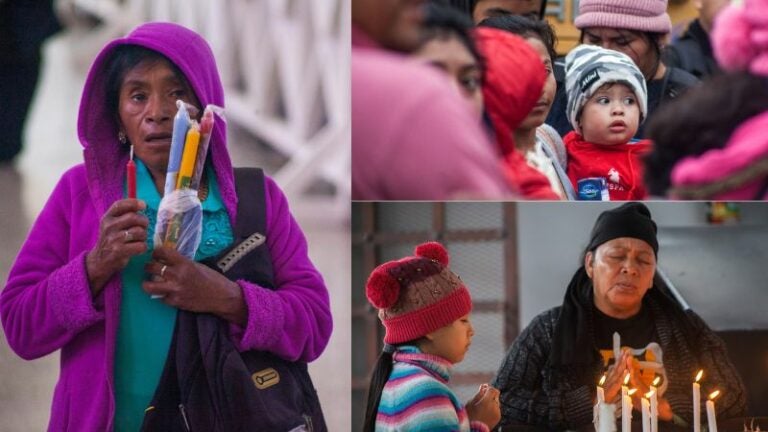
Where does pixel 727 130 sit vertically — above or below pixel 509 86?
below

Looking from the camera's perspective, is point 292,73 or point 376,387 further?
point 292,73

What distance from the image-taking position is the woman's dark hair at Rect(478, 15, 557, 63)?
3186 mm

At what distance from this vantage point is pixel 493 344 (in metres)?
3.28

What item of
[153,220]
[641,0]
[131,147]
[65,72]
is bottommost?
[153,220]

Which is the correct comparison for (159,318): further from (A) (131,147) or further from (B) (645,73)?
(B) (645,73)

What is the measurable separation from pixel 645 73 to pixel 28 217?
1689mm

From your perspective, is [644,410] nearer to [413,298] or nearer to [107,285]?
[413,298]

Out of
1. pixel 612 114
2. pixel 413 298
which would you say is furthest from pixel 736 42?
pixel 413 298

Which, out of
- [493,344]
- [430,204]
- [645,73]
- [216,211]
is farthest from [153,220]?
[645,73]

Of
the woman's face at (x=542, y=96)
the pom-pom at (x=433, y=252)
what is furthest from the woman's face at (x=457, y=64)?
the pom-pom at (x=433, y=252)

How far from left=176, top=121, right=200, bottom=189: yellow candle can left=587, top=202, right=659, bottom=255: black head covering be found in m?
1.09

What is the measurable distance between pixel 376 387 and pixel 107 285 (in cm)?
73

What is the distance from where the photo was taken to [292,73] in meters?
3.22

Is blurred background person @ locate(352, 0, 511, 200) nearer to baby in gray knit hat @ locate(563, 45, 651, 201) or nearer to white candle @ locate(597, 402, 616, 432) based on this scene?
baby in gray knit hat @ locate(563, 45, 651, 201)
